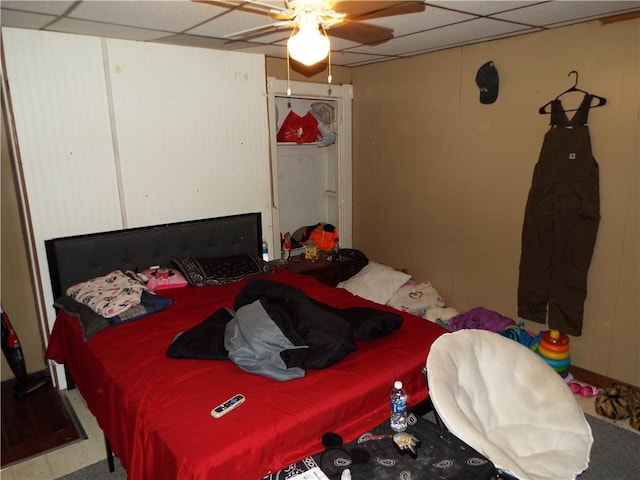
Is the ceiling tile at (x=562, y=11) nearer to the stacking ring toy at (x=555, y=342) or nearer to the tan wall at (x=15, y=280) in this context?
the stacking ring toy at (x=555, y=342)

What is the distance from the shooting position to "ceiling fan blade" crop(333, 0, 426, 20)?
7.17ft

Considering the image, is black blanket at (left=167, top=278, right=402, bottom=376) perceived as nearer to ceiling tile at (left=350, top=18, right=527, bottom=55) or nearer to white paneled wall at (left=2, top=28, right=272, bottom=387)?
white paneled wall at (left=2, top=28, right=272, bottom=387)

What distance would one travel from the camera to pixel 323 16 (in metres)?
1.82

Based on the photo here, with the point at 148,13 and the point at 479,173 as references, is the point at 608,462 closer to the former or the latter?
the point at 479,173

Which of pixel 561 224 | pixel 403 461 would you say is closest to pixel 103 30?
pixel 403 461

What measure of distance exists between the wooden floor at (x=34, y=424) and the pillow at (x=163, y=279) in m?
0.96

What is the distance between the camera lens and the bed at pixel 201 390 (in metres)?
1.72

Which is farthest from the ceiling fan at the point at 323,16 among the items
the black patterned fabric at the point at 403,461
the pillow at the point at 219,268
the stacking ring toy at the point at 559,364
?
the stacking ring toy at the point at 559,364

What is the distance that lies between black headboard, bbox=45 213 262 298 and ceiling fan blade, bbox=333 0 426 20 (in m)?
2.03

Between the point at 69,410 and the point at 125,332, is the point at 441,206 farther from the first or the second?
the point at 69,410

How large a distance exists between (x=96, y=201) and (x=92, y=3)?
139 cm

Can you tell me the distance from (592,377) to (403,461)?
2.17m

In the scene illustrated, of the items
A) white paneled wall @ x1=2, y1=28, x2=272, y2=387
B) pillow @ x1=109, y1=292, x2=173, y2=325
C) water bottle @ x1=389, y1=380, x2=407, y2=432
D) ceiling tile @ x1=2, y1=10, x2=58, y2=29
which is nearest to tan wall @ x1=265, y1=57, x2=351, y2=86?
white paneled wall @ x1=2, y1=28, x2=272, y2=387

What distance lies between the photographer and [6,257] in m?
3.16
